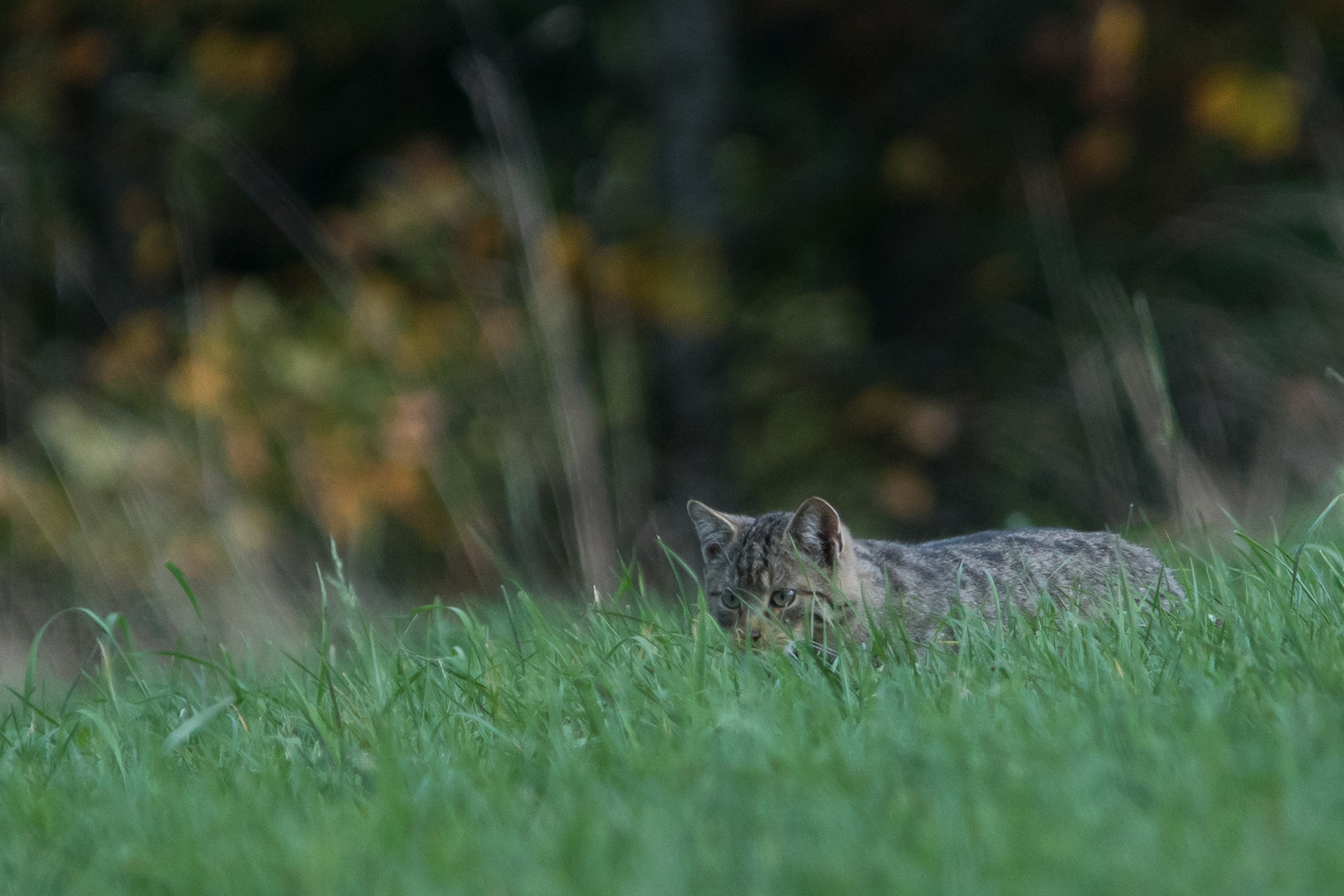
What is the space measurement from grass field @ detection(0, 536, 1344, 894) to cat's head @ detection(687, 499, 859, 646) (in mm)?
455

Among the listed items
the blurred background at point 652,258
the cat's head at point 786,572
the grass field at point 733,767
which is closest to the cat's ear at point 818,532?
the cat's head at point 786,572

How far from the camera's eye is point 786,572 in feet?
12.6

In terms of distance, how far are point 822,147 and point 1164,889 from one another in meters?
8.00

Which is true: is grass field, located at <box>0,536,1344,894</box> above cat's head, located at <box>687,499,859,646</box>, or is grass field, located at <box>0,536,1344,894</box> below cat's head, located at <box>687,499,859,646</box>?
above

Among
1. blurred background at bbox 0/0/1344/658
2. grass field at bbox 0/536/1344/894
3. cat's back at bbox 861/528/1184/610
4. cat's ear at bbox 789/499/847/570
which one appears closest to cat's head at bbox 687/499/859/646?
cat's ear at bbox 789/499/847/570

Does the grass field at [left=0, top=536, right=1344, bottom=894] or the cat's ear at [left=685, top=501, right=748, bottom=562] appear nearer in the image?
the grass field at [left=0, top=536, right=1344, bottom=894]

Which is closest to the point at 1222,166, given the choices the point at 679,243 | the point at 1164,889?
the point at 679,243

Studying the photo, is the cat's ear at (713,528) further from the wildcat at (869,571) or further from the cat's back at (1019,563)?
the cat's back at (1019,563)

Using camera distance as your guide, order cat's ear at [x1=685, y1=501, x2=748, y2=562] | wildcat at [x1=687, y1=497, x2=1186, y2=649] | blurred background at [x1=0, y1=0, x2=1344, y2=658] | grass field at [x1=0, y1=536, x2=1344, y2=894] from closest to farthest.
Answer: grass field at [x1=0, y1=536, x2=1344, y2=894] → wildcat at [x1=687, y1=497, x2=1186, y2=649] → cat's ear at [x1=685, y1=501, x2=748, y2=562] → blurred background at [x1=0, y1=0, x2=1344, y2=658]

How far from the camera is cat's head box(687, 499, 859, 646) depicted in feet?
12.1

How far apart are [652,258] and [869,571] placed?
441cm

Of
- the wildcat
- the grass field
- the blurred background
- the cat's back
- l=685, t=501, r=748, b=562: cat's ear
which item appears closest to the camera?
the grass field

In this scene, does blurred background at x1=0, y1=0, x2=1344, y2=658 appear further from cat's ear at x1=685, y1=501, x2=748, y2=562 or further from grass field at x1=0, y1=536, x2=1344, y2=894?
grass field at x1=0, y1=536, x2=1344, y2=894

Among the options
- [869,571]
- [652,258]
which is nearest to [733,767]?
[869,571]
